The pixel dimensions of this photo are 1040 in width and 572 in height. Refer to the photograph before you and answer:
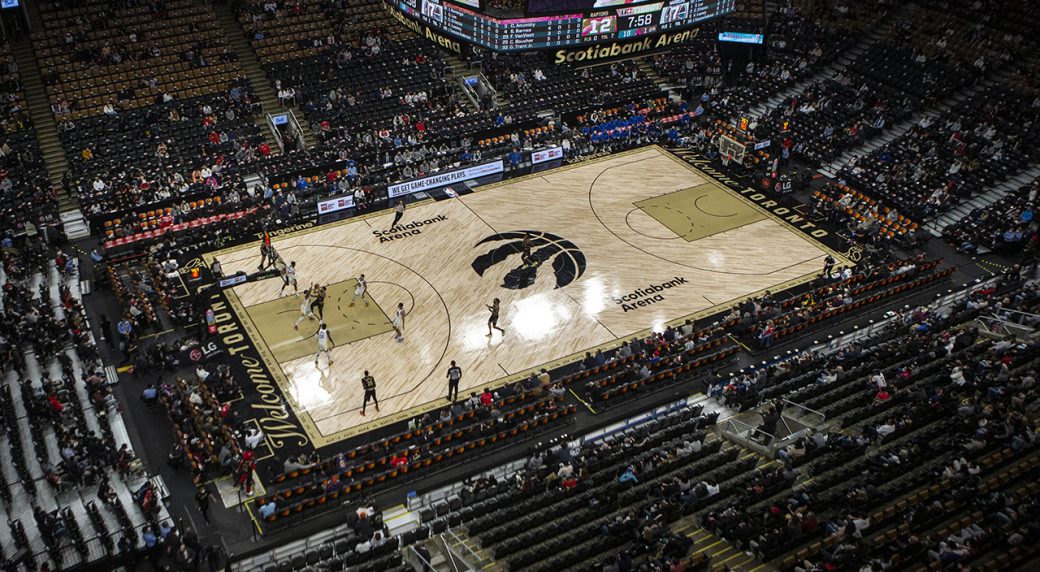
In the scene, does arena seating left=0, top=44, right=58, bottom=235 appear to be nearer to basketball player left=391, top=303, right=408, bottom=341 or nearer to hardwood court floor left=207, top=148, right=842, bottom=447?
hardwood court floor left=207, top=148, right=842, bottom=447

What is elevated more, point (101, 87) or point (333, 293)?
point (101, 87)

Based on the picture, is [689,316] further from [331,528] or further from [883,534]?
[331,528]

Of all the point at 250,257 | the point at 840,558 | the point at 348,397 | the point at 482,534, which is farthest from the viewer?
the point at 250,257

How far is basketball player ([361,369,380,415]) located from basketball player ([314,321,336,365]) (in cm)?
247

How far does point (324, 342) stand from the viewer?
3431 centimetres

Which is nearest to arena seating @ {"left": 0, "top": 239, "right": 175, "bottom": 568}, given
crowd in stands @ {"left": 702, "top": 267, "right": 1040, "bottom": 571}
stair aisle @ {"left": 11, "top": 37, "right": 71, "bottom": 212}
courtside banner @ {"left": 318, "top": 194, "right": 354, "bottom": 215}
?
stair aisle @ {"left": 11, "top": 37, "right": 71, "bottom": 212}

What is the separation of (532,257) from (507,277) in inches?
82.7

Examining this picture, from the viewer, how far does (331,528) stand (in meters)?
27.3

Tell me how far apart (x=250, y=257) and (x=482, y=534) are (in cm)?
2085

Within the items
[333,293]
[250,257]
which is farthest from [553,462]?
[250,257]

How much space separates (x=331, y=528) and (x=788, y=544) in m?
13.0

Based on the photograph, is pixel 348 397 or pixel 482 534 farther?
pixel 348 397

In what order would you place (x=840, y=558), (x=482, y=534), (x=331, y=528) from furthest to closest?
1. (x=331, y=528)
2. (x=482, y=534)
3. (x=840, y=558)

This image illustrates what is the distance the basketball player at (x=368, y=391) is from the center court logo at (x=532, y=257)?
922cm
